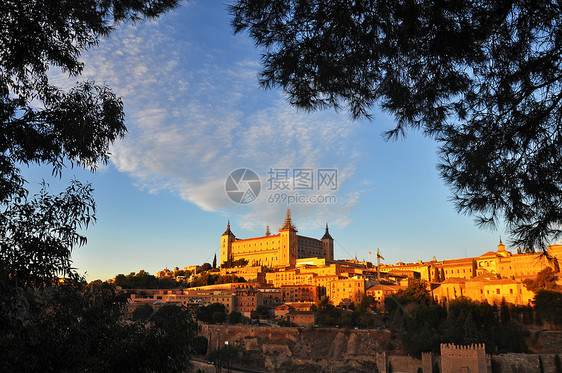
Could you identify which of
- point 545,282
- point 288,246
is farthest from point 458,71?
point 288,246

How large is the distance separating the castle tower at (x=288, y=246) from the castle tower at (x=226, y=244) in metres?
15.4

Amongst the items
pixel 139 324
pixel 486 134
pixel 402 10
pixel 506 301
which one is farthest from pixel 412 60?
pixel 506 301

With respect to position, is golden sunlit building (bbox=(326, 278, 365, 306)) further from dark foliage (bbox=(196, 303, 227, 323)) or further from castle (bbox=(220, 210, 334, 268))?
castle (bbox=(220, 210, 334, 268))

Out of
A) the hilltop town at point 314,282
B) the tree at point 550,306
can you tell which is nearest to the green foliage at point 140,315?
the hilltop town at point 314,282

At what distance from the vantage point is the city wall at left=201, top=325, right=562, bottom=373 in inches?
1658

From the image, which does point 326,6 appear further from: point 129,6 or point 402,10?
point 129,6

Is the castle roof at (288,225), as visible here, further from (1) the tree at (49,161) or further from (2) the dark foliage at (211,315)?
(1) the tree at (49,161)

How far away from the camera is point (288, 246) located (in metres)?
103

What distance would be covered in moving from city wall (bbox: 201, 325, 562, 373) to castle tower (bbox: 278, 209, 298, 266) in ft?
157

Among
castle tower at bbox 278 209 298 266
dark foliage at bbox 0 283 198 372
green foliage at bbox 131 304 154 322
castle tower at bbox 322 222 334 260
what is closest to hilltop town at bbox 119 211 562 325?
castle tower at bbox 278 209 298 266

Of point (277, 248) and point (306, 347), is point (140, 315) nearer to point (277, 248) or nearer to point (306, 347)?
point (306, 347)

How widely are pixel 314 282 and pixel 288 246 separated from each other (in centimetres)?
2652

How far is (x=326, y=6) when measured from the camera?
5.99m

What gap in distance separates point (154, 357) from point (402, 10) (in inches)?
243
